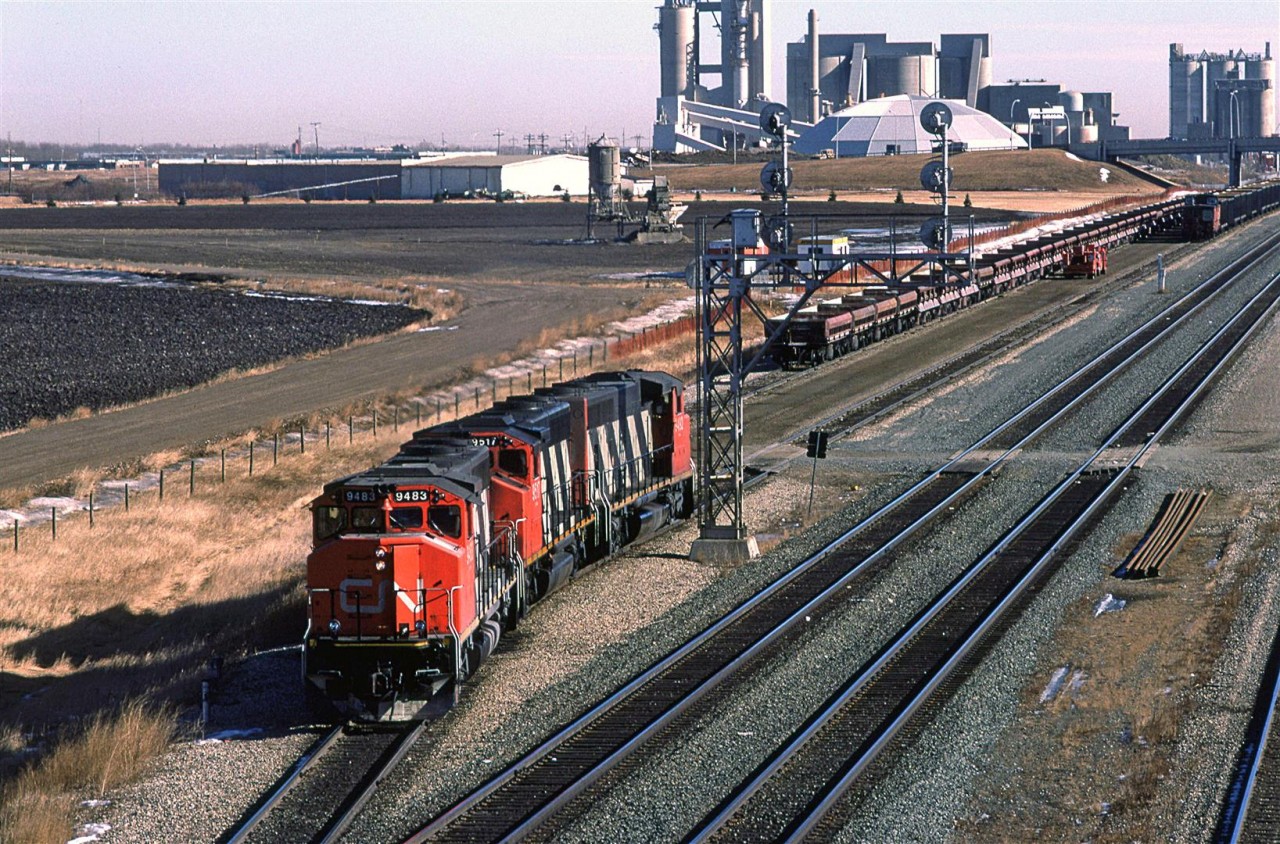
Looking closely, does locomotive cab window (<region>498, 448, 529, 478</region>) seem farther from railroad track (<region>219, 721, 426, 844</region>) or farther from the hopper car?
the hopper car

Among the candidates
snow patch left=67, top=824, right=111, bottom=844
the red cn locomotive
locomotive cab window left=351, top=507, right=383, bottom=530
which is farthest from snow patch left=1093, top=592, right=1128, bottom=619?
snow patch left=67, top=824, right=111, bottom=844

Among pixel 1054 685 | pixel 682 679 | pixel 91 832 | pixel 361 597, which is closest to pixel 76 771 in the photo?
pixel 91 832

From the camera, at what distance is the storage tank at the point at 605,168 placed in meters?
137

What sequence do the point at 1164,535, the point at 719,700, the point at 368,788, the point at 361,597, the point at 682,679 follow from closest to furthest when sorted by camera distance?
the point at 368,788 < the point at 361,597 < the point at 719,700 < the point at 682,679 < the point at 1164,535

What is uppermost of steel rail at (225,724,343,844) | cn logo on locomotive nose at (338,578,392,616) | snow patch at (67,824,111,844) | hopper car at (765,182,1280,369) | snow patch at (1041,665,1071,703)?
hopper car at (765,182,1280,369)

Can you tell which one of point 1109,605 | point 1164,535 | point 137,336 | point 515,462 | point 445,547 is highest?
point 515,462

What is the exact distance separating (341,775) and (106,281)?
83168 millimetres

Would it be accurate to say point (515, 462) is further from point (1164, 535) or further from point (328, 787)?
point (1164, 535)

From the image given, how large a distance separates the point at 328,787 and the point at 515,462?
7.99 metres

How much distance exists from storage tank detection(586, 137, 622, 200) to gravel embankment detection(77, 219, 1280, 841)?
9698 cm

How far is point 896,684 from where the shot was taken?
24.3 meters

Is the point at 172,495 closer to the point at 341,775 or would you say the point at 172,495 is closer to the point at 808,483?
the point at 808,483

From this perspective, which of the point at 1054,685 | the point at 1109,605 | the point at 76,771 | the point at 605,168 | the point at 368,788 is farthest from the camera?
the point at 605,168

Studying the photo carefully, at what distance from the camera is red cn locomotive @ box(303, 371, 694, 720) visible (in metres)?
22.2
